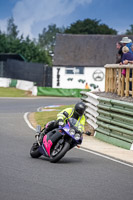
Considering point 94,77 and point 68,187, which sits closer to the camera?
point 68,187

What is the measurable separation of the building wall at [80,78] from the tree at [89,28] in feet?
126

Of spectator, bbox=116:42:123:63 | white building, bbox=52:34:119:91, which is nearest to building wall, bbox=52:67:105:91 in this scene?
white building, bbox=52:34:119:91

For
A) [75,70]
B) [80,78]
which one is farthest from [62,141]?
[75,70]

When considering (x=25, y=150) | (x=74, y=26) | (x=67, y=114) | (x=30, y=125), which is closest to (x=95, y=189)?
(x=67, y=114)

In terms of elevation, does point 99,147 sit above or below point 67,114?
below

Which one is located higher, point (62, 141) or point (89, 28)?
point (89, 28)

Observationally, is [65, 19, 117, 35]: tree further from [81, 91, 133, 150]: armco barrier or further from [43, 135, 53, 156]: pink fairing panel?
[43, 135, 53, 156]: pink fairing panel

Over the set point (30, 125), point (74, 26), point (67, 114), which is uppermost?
point (74, 26)

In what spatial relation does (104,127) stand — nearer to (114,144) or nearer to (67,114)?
(114,144)

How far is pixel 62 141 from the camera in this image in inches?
436

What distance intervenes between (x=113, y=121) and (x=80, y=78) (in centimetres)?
4632

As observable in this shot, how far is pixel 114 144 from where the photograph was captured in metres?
15.6

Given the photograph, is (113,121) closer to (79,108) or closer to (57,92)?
(79,108)

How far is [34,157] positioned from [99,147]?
3.29 m
